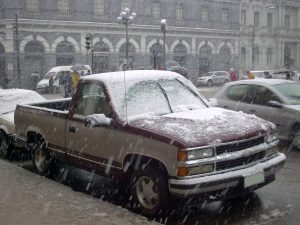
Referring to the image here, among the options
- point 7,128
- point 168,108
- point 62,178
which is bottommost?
point 62,178

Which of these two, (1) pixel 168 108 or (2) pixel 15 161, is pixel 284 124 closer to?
(1) pixel 168 108

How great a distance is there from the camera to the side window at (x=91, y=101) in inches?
263

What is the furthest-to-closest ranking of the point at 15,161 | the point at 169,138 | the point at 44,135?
the point at 15,161
the point at 44,135
the point at 169,138

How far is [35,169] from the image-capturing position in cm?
842

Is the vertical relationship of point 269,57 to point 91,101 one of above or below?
above

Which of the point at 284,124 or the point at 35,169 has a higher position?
the point at 284,124

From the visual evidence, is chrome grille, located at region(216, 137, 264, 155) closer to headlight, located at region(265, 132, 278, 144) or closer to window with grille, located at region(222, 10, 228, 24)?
headlight, located at region(265, 132, 278, 144)

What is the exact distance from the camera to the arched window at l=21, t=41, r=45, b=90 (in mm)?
38656

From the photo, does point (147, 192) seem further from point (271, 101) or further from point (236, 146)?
point (271, 101)

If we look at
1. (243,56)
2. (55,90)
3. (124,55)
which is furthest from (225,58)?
(55,90)

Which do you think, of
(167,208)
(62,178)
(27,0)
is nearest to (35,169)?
(62,178)

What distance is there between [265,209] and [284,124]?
13.7 ft

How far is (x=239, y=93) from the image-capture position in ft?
35.8

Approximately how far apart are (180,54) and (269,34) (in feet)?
58.8
